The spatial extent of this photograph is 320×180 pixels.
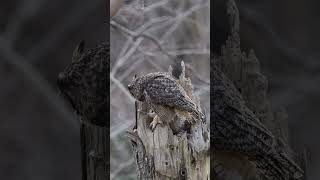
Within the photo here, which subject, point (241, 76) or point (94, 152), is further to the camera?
point (94, 152)

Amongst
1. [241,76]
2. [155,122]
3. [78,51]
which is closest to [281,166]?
[241,76]

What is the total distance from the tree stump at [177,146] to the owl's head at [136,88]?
0.14 feet

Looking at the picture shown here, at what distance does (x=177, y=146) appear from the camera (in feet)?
8.94

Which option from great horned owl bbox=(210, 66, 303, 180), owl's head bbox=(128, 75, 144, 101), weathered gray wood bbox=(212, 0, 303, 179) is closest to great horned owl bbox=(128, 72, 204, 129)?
owl's head bbox=(128, 75, 144, 101)

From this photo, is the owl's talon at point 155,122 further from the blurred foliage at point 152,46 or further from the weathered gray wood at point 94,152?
the weathered gray wood at point 94,152

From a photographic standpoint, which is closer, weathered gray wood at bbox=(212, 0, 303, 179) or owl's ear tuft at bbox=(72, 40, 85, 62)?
weathered gray wood at bbox=(212, 0, 303, 179)

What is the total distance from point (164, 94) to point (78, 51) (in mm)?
569

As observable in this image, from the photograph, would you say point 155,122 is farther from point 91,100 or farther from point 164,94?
point 91,100

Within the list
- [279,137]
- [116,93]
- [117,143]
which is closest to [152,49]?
[116,93]

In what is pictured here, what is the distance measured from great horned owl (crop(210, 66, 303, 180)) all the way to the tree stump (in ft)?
0.29

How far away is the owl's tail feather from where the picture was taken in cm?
277

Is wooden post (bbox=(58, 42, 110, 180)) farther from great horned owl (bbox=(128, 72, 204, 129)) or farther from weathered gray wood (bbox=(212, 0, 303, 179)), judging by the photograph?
weathered gray wood (bbox=(212, 0, 303, 179))

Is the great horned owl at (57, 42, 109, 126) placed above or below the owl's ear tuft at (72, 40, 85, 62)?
below

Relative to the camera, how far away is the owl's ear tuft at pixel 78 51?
2934 mm
